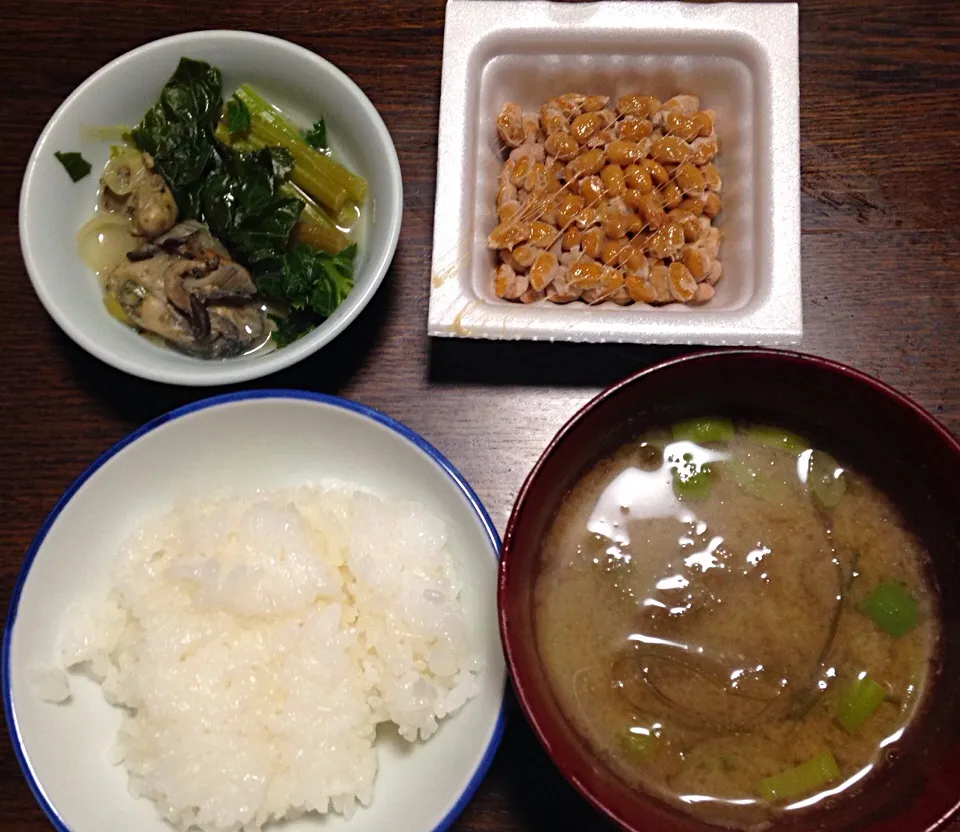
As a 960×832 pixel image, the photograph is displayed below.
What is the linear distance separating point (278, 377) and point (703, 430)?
3.20 ft

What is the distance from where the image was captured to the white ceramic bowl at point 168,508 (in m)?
1.68

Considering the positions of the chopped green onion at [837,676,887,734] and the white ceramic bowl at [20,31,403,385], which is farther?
the white ceramic bowl at [20,31,403,385]

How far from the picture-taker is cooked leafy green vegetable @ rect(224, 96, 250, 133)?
1976 millimetres

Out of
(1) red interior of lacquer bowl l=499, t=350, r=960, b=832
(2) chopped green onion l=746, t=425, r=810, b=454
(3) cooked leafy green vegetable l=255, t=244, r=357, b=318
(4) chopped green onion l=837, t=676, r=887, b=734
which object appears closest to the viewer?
(1) red interior of lacquer bowl l=499, t=350, r=960, b=832

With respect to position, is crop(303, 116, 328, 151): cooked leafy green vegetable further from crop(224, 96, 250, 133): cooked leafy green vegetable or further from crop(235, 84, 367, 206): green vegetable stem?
crop(224, 96, 250, 133): cooked leafy green vegetable

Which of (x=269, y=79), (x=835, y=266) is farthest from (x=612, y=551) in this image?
(x=269, y=79)

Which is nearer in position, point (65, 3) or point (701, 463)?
point (701, 463)

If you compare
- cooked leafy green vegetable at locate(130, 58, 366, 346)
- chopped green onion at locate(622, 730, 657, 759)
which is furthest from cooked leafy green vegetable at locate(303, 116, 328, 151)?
chopped green onion at locate(622, 730, 657, 759)

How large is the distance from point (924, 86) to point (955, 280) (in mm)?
491

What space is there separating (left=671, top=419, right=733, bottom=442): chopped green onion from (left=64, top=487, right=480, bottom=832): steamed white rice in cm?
54

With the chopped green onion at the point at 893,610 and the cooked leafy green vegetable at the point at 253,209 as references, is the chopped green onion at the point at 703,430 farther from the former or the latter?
the cooked leafy green vegetable at the point at 253,209

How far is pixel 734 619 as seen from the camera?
161 cm

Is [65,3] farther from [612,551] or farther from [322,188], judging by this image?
[612,551]

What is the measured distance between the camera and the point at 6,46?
2143mm
